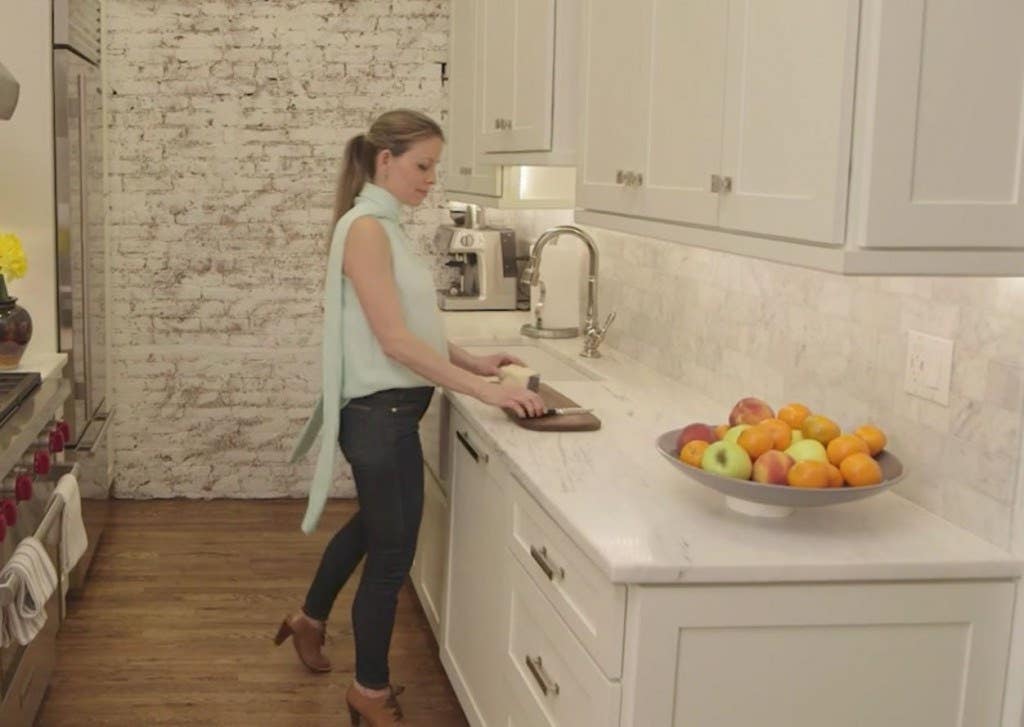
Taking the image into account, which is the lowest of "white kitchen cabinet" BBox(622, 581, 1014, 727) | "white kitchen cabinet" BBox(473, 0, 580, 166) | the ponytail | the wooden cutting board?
"white kitchen cabinet" BBox(622, 581, 1014, 727)

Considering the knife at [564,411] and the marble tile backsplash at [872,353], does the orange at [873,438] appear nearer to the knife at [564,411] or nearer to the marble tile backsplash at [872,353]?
the marble tile backsplash at [872,353]

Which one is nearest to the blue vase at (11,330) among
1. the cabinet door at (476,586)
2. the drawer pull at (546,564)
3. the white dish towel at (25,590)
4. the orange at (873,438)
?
the white dish towel at (25,590)

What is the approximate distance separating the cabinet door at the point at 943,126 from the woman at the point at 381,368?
1.32 m

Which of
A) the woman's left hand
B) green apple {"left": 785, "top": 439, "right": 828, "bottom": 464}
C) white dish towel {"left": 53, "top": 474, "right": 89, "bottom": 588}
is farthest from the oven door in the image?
green apple {"left": 785, "top": 439, "right": 828, "bottom": 464}

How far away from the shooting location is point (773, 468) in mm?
2215

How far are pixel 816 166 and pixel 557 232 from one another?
2.06 metres

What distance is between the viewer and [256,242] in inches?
221

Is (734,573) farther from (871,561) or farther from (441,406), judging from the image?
(441,406)

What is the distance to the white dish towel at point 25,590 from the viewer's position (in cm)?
274

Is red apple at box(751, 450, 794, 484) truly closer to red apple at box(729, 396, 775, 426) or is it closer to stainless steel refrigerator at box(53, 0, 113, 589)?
red apple at box(729, 396, 775, 426)

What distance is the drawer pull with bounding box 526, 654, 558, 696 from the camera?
2.49 m

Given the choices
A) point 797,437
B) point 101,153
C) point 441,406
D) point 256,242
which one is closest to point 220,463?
point 256,242

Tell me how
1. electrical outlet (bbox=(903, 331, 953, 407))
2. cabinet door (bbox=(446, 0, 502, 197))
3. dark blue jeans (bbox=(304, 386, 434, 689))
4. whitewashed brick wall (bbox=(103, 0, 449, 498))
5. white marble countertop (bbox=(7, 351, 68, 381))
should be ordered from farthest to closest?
whitewashed brick wall (bbox=(103, 0, 449, 498)) → cabinet door (bbox=(446, 0, 502, 197)) → white marble countertop (bbox=(7, 351, 68, 381)) → dark blue jeans (bbox=(304, 386, 434, 689)) → electrical outlet (bbox=(903, 331, 953, 407))

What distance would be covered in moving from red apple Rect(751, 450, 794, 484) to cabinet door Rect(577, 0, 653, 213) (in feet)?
2.95
